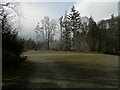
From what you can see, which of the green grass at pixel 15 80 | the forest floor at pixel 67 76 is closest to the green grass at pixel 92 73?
the forest floor at pixel 67 76

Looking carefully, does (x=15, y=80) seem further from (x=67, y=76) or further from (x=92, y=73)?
(x=92, y=73)

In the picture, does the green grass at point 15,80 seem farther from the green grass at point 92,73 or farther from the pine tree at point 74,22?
the pine tree at point 74,22

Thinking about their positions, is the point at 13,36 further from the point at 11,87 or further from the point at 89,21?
the point at 89,21

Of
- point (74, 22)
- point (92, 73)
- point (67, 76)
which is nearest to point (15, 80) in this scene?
point (67, 76)

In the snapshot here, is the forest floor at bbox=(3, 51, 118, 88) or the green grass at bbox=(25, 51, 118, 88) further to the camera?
the green grass at bbox=(25, 51, 118, 88)

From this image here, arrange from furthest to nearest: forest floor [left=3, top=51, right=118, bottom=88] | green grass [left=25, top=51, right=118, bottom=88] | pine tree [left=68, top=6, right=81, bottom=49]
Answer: pine tree [left=68, top=6, right=81, bottom=49], green grass [left=25, top=51, right=118, bottom=88], forest floor [left=3, top=51, right=118, bottom=88]

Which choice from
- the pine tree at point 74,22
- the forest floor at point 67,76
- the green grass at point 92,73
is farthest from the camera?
the pine tree at point 74,22

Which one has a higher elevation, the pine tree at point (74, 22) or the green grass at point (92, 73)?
the pine tree at point (74, 22)

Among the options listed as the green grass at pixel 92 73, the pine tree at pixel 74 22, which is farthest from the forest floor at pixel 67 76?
the pine tree at pixel 74 22

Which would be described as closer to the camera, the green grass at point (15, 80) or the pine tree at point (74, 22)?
the green grass at point (15, 80)

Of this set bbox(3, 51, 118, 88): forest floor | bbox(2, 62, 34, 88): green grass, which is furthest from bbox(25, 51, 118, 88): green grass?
bbox(2, 62, 34, 88): green grass

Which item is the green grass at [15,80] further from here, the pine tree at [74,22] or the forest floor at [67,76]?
the pine tree at [74,22]

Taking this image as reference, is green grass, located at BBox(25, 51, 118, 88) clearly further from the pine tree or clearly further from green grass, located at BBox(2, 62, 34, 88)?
the pine tree

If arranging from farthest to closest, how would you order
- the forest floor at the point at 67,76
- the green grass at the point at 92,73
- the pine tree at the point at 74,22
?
the pine tree at the point at 74,22
the green grass at the point at 92,73
the forest floor at the point at 67,76
